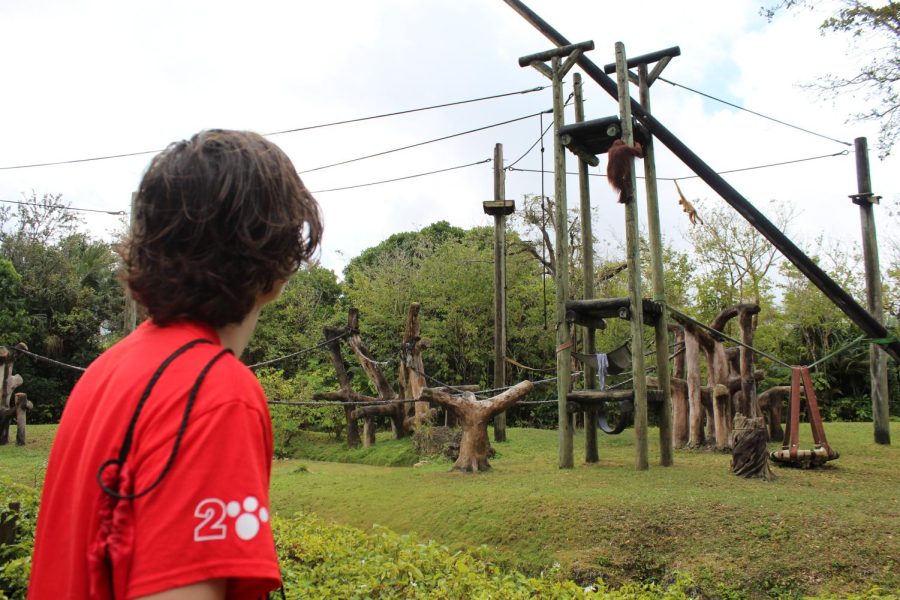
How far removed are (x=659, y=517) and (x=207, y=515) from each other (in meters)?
4.58

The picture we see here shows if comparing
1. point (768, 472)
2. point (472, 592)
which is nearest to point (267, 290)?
point (472, 592)

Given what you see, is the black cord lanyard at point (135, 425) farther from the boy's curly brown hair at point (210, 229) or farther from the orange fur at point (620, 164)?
the orange fur at point (620, 164)

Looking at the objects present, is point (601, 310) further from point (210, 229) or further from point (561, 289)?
point (210, 229)

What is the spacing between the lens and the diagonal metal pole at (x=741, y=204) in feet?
28.7

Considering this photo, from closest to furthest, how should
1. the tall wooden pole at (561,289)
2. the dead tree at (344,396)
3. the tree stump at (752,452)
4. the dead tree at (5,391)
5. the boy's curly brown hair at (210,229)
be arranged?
the boy's curly brown hair at (210,229) < the tree stump at (752,452) < the tall wooden pole at (561,289) < the dead tree at (5,391) < the dead tree at (344,396)

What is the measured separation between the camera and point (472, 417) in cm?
848

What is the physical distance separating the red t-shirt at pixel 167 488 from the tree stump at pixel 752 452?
6.64 meters

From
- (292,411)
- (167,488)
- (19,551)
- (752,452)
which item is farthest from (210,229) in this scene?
(292,411)

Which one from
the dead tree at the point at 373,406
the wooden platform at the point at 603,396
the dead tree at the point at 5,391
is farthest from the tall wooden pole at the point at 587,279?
the dead tree at the point at 5,391

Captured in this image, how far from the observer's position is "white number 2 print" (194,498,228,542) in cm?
98

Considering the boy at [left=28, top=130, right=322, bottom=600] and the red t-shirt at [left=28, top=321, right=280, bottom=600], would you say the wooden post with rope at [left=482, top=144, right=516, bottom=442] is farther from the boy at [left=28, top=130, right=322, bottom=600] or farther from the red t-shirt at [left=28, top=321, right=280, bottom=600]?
the red t-shirt at [left=28, top=321, right=280, bottom=600]

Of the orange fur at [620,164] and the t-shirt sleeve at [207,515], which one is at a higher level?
the orange fur at [620,164]

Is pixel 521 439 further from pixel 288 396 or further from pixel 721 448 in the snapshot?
pixel 288 396

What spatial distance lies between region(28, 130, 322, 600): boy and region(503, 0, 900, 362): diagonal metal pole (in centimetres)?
805
